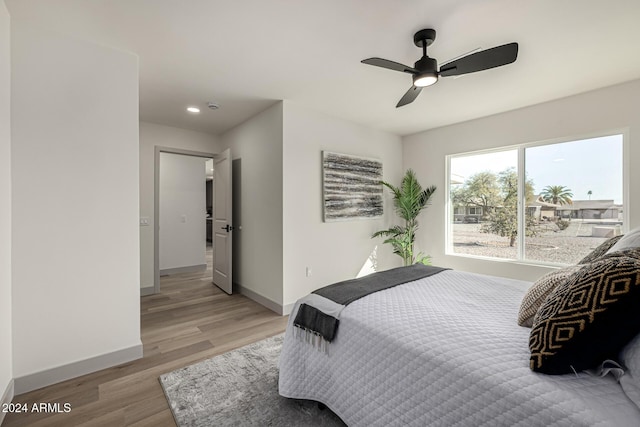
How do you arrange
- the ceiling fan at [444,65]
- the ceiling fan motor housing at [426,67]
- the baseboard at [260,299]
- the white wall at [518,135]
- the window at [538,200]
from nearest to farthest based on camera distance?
the ceiling fan at [444,65], the ceiling fan motor housing at [426,67], the white wall at [518,135], the window at [538,200], the baseboard at [260,299]

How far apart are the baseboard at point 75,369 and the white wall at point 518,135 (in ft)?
13.3

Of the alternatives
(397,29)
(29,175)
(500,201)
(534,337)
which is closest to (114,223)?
(29,175)

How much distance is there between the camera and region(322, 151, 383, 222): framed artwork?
3.73 metres

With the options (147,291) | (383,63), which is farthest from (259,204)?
(383,63)

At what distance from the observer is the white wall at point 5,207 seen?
1728 mm

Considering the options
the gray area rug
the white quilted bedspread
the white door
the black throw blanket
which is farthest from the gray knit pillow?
the white door

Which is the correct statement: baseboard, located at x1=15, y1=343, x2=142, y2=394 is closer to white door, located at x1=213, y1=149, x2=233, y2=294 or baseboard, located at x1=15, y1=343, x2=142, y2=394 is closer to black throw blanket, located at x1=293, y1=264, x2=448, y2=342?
black throw blanket, located at x1=293, y1=264, x2=448, y2=342

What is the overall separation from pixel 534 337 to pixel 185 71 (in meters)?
3.15

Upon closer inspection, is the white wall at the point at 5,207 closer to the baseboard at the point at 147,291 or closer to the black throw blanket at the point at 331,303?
the black throw blanket at the point at 331,303

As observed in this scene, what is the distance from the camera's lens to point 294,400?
181 cm

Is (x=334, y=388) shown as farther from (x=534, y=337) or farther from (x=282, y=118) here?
(x=282, y=118)

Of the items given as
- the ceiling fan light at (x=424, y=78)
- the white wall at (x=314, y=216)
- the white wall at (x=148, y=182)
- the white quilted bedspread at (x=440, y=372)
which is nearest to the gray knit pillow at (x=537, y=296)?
the white quilted bedspread at (x=440, y=372)

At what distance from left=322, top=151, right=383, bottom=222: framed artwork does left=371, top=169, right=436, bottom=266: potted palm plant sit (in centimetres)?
27

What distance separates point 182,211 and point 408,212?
14.5 feet
